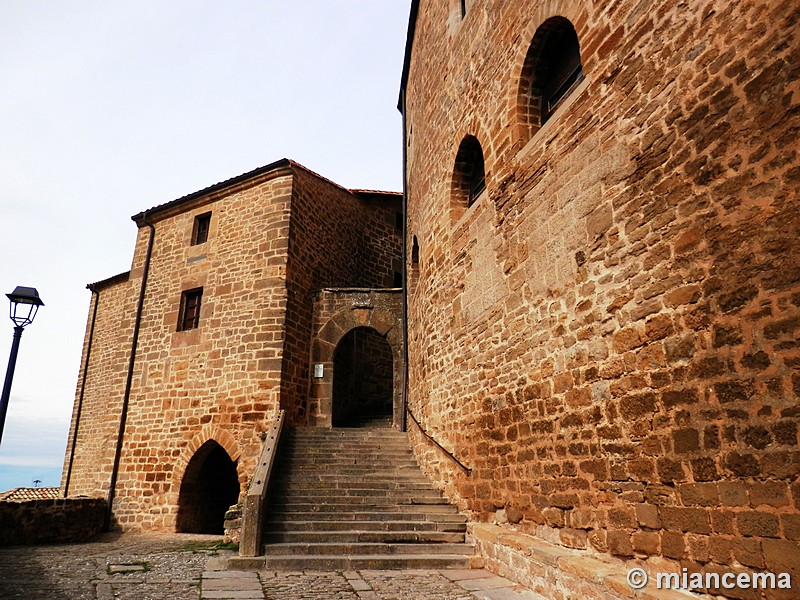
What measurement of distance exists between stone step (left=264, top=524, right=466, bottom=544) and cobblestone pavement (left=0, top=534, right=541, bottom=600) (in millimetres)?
736

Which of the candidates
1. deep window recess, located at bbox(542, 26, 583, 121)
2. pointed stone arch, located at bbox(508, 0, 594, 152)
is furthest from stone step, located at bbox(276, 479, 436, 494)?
deep window recess, located at bbox(542, 26, 583, 121)

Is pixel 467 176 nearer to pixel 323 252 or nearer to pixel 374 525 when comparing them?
pixel 374 525

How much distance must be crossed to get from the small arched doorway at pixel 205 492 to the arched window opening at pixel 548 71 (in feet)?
30.7

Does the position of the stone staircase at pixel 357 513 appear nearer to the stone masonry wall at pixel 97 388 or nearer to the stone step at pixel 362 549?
the stone step at pixel 362 549

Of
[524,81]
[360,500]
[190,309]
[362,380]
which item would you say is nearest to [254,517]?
[360,500]

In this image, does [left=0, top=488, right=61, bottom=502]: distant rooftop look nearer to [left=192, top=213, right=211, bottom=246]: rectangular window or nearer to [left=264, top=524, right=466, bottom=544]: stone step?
[left=192, top=213, right=211, bottom=246]: rectangular window

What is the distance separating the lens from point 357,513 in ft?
24.5

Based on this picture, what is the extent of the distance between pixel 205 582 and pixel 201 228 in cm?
1018

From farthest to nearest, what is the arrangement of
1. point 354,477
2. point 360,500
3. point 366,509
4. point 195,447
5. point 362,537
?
point 195,447
point 354,477
point 360,500
point 366,509
point 362,537

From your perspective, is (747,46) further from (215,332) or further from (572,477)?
(215,332)

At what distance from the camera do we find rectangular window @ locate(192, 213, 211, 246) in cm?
1374

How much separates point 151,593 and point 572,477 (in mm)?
4068

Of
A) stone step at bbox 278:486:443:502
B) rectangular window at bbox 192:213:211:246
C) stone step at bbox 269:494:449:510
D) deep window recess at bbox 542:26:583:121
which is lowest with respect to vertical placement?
stone step at bbox 269:494:449:510

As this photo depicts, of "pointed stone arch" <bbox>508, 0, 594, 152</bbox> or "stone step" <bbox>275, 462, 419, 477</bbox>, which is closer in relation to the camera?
"pointed stone arch" <bbox>508, 0, 594, 152</bbox>
